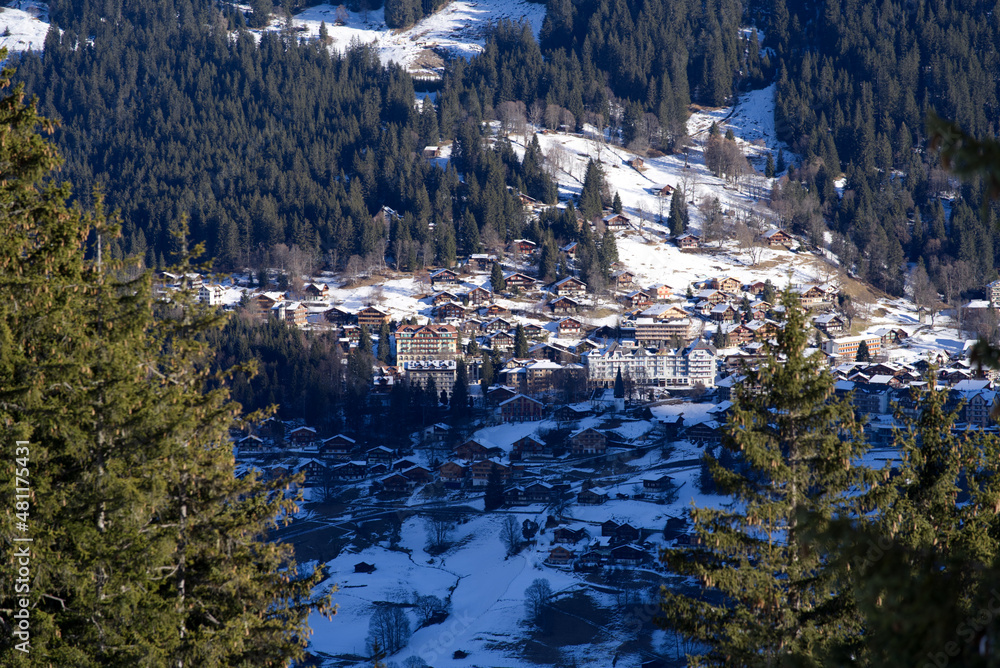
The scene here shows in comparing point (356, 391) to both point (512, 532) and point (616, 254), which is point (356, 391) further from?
point (616, 254)

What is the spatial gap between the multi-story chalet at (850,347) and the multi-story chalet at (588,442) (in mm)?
32799

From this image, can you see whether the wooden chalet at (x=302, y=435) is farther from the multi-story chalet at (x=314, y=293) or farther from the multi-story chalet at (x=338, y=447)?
the multi-story chalet at (x=314, y=293)

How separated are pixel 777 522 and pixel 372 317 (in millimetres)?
88636

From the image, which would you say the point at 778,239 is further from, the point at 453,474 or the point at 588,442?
the point at 453,474

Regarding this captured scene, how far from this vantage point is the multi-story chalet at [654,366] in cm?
→ 8231

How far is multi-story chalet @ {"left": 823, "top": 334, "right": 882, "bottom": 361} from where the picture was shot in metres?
88.9

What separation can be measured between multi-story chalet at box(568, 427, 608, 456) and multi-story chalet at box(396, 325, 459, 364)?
23.8 metres

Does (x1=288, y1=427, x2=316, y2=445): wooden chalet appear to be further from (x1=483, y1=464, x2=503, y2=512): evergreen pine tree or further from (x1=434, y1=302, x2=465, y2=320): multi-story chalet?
(x1=434, y1=302, x2=465, y2=320): multi-story chalet

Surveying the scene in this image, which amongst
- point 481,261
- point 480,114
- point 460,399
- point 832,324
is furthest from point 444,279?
point 480,114

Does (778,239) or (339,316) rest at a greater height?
(778,239)

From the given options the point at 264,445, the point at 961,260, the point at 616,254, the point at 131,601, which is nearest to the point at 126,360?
the point at 131,601

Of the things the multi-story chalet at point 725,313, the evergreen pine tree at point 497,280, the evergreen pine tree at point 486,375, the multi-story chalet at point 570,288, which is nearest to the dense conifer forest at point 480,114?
the evergreen pine tree at point 497,280

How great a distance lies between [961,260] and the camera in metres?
114

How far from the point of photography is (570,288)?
344 feet
